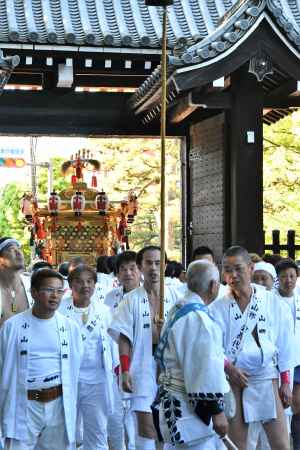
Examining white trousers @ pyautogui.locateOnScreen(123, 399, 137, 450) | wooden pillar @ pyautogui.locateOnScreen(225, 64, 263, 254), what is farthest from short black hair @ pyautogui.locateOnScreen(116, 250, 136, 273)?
wooden pillar @ pyautogui.locateOnScreen(225, 64, 263, 254)

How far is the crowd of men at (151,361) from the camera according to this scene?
19.2 feet

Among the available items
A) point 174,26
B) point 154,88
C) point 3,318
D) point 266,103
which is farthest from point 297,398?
point 174,26

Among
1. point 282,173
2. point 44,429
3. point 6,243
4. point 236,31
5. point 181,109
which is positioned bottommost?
point 44,429

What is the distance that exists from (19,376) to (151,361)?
1.38m

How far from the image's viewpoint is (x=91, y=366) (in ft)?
26.6

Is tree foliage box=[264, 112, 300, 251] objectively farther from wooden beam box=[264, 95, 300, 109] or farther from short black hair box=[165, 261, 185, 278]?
short black hair box=[165, 261, 185, 278]

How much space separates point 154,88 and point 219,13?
4.58 m

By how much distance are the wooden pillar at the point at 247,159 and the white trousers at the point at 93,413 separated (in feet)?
21.6

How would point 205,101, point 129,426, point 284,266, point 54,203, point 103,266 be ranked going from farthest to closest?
point 54,203 < point 205,101 < point 103,266 < point 129,426 < point 284,266

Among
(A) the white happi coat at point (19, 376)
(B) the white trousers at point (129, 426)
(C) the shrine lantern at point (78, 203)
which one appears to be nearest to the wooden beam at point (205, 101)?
(C) the shrine lantern at point (78, 203)

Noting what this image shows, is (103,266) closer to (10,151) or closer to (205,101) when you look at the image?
(205,101)

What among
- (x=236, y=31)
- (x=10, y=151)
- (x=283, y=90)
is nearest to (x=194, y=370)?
(x=236, y=31)

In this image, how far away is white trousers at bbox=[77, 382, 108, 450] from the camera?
8039 mm

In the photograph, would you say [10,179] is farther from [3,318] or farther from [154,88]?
[3,318]
